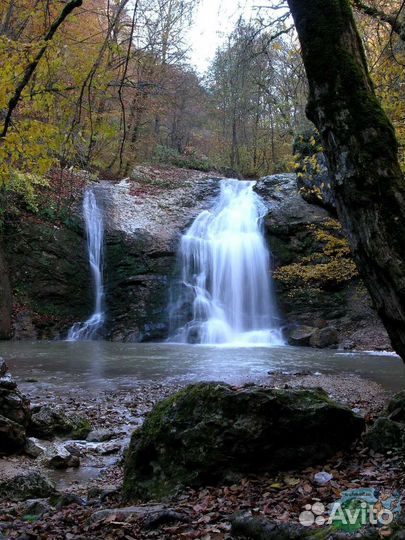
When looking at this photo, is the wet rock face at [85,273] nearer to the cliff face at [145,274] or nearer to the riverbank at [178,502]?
the cliff face at [145,274]

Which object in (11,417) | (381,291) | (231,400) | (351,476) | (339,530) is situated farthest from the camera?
(11,417)

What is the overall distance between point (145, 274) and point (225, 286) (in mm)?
2971

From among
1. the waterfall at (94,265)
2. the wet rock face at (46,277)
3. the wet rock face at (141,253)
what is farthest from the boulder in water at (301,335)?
the wet rock face at (46,277)

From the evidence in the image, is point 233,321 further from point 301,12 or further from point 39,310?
point 301,12

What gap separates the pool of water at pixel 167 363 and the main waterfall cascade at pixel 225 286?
1772mm

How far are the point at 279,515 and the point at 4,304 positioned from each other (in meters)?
14.8

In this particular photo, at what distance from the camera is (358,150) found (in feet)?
7.94

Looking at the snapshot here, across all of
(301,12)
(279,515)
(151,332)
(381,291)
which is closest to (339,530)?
(279,515)

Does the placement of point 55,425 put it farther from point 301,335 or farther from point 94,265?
point 94,265

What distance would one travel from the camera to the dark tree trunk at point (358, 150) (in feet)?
7.75

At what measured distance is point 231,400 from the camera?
359cm

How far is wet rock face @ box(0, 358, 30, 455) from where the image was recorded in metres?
5.00

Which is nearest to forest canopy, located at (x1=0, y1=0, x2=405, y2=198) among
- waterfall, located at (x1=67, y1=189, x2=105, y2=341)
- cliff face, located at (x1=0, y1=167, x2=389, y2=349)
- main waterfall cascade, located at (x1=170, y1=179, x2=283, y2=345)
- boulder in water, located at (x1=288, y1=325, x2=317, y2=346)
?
cliff face, located at (x1=0, y1=167, x2=389, y2=349)

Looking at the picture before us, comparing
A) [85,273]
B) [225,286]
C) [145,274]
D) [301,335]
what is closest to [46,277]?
[85,273]
